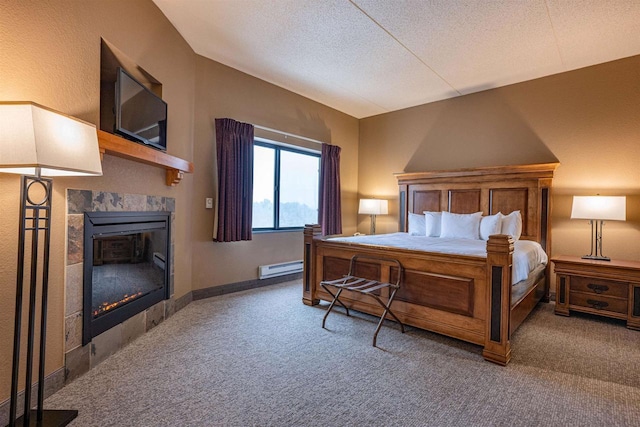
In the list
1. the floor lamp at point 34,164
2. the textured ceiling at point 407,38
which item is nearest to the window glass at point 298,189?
the textured ceiling at point 407,38

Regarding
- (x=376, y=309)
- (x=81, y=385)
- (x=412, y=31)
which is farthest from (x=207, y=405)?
(x=412, y=31)

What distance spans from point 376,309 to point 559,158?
293cm

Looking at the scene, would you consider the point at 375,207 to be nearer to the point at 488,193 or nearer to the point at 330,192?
the point at 330,192

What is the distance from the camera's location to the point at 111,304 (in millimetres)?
2371

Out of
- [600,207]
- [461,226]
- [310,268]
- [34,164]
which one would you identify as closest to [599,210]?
[600,207]

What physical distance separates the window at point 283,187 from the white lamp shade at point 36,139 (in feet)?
9.74

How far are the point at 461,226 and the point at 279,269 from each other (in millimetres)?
2470

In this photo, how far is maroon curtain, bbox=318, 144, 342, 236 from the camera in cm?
501

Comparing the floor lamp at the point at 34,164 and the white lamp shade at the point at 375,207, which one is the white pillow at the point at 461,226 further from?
the floor lamp at the point at 34,164

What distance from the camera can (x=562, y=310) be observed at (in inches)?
129

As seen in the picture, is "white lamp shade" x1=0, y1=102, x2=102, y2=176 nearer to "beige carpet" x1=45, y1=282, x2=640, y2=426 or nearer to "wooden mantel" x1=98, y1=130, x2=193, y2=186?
"wooden mantel" x1=98, y1=130, x2=193, y2=186

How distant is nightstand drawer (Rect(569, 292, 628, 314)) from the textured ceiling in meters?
2.50

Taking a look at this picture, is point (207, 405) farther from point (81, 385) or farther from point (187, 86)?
point (187, 86)

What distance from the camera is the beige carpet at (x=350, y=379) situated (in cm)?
167
